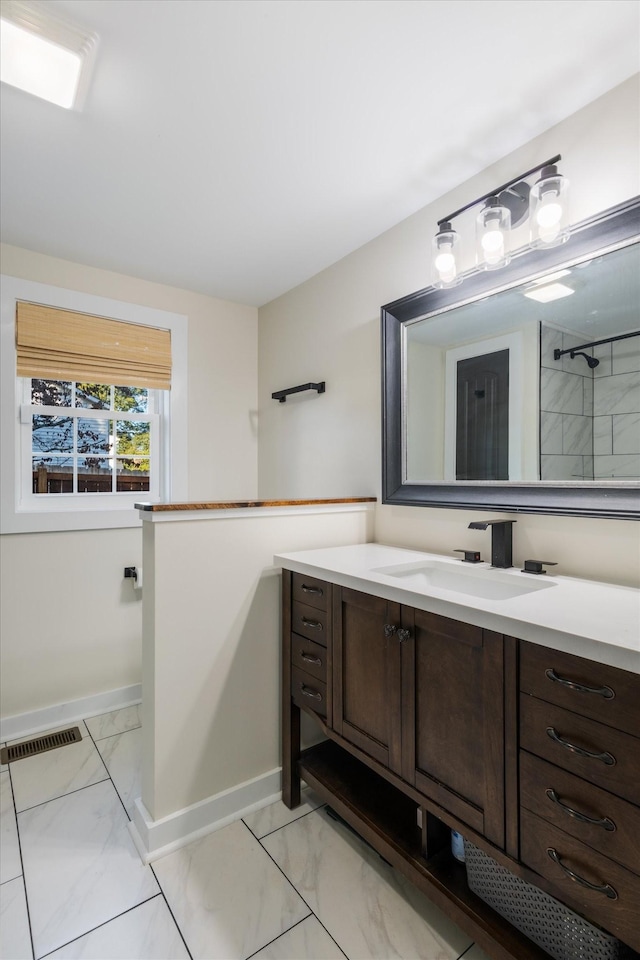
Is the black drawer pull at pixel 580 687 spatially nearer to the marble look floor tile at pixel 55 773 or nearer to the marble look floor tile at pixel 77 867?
the marble look floor tile at pixel 77 867

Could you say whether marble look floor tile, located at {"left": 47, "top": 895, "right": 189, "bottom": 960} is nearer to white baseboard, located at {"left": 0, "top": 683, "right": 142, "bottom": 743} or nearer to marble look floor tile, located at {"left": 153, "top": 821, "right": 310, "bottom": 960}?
marble look floor tile, located at {"left": 153, "top": 821, "right": 310, "bottom": 960}

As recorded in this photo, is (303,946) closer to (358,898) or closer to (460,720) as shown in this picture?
(358,898)

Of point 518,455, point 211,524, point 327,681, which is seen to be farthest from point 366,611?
point 518,455

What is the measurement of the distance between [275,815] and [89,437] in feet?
6.73

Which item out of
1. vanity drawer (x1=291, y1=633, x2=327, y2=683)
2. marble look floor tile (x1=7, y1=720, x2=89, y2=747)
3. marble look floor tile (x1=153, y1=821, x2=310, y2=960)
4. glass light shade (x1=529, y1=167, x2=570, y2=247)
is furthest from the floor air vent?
glass light shade (x1=529, y1=167, x2=570, y2=247)

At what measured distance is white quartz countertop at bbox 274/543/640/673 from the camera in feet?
2.90

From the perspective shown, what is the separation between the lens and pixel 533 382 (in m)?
1.58

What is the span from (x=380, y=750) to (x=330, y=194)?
2023mm

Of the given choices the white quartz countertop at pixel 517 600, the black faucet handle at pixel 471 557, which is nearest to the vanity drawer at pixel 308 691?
the white quartz countertop at pixel 517 600

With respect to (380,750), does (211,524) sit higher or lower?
higher

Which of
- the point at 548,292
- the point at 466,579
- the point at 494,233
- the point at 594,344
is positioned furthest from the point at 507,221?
the point at 466,579

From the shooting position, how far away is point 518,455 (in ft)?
5.27

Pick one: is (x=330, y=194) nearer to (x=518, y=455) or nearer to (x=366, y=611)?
(x=518, y=455)

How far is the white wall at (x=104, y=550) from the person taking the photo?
2312mm
